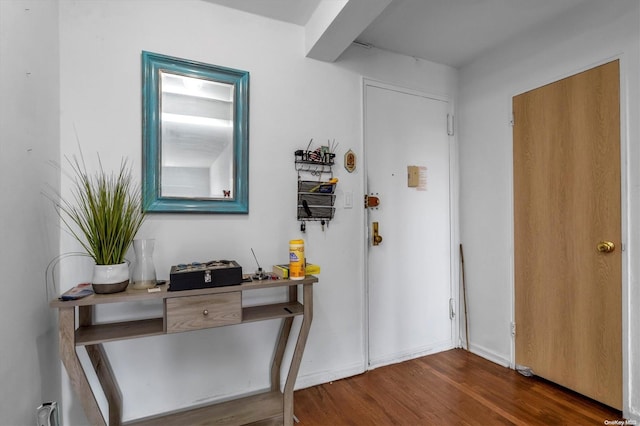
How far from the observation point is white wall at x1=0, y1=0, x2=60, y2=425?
1119 millimetres

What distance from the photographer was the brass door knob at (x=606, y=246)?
69.0 inches

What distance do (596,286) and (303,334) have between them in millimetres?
1794

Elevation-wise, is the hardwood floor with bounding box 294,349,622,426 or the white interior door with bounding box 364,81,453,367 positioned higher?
the white interior door with bounding box 364,81,453,367

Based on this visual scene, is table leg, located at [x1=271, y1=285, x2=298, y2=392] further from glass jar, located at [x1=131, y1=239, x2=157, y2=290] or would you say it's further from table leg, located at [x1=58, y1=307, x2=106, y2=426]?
table leg, located at [x1=58, y1=307, x2=106, y2=426]

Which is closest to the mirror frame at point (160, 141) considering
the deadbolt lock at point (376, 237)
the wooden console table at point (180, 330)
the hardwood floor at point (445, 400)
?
the wooden console table at point (180, 330)

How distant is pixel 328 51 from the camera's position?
2002mm

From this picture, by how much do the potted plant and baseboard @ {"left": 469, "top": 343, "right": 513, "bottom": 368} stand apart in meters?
2.63

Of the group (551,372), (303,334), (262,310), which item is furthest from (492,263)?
(262,310)

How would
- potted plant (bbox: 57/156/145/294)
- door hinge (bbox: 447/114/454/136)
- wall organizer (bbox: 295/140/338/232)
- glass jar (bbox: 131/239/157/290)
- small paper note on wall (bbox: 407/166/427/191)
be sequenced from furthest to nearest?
door hinge (bbox: 447/114/454/136) → small paper note on wall (bbox: 407/166/427/191) → wall organizer (bbox: 295/140/338/232) → glass jar (bbox: 131/239/157/290) → potted plant (bbox: 57/156/145/294)

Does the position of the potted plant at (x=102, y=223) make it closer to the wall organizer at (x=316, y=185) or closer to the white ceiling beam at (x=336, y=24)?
the wall organizer at (x=316, y=185)

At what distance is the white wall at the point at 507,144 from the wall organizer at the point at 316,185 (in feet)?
4.36

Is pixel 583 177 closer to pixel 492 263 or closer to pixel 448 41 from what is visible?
pixel 492 263

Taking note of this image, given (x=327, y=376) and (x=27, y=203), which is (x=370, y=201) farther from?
(x=27, y=203)

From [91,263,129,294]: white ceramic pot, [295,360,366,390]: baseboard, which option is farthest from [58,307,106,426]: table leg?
[295,360,366,390]: baseboard
